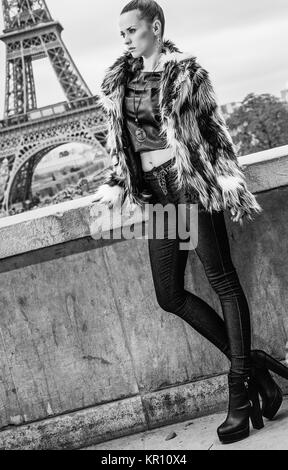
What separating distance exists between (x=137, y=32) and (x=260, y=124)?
43.8m

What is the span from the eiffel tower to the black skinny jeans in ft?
127

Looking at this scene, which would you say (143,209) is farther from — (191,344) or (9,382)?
(9,382)

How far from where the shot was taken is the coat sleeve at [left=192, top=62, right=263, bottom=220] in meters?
3.44

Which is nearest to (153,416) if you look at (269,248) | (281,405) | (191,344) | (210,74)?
(191,344)

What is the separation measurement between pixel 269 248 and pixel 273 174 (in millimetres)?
400

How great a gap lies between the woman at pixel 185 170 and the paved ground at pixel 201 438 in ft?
0.21

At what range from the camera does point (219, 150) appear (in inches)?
137

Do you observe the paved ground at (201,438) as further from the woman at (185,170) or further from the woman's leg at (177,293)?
the woman's leg at (177,293)

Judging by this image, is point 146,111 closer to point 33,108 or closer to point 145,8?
point 145,8

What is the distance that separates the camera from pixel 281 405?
12.9 feet

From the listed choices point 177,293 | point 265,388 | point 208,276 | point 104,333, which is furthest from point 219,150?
point 104,333

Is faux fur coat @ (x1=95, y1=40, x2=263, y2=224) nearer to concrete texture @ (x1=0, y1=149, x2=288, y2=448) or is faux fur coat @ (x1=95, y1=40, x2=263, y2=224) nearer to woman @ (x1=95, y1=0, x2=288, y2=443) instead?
woman @ (x1=95, y1=0, x2=288, y2=443)

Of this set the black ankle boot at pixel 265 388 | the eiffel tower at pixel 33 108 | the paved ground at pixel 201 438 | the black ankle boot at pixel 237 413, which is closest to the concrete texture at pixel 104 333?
the paved ground at pixel 201 438

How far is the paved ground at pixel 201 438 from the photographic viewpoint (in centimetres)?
341
